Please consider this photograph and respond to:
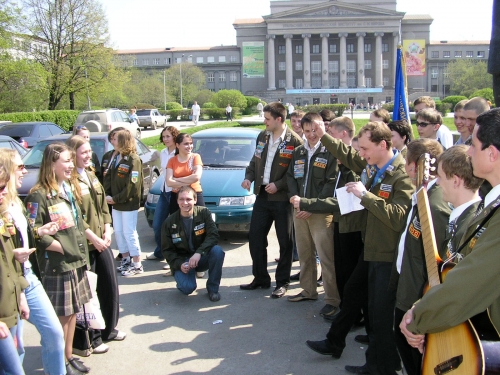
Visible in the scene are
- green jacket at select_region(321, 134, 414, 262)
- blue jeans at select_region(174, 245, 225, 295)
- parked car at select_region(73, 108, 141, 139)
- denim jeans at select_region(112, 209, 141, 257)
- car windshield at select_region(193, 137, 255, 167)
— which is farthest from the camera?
parked car at select_region(73, 108, 141, 139)

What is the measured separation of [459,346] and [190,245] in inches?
167

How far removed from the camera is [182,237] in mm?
Result: 5984

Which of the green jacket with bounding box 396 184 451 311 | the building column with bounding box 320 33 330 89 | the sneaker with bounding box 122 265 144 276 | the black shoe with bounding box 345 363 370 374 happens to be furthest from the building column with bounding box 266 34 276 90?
the green jacket with bounding box 396 184 451 311

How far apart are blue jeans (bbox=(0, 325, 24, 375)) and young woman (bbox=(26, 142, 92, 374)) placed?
81cm

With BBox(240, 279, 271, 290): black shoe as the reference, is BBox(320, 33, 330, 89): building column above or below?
above

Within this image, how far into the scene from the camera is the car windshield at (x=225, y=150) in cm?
918

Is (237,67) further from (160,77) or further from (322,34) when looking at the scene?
(160,77)

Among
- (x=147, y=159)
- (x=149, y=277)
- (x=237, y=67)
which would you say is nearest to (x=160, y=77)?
(x=237, y=67)

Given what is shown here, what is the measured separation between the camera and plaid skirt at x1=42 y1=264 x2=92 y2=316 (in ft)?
13.1

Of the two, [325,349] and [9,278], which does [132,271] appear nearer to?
[325,349]

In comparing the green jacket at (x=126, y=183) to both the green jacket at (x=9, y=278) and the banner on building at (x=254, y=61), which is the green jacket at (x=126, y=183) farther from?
the banner on building at (x=254, y=61)

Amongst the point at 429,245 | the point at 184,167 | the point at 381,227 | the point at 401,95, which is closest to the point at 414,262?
the point at 429,245

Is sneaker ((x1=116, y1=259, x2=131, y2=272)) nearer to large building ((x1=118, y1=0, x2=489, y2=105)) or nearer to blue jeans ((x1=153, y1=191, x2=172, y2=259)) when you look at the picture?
blue jeans ((x1=153, y1=191, x2=172, y2=259))

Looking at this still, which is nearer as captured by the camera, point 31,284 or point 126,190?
point 31,284
